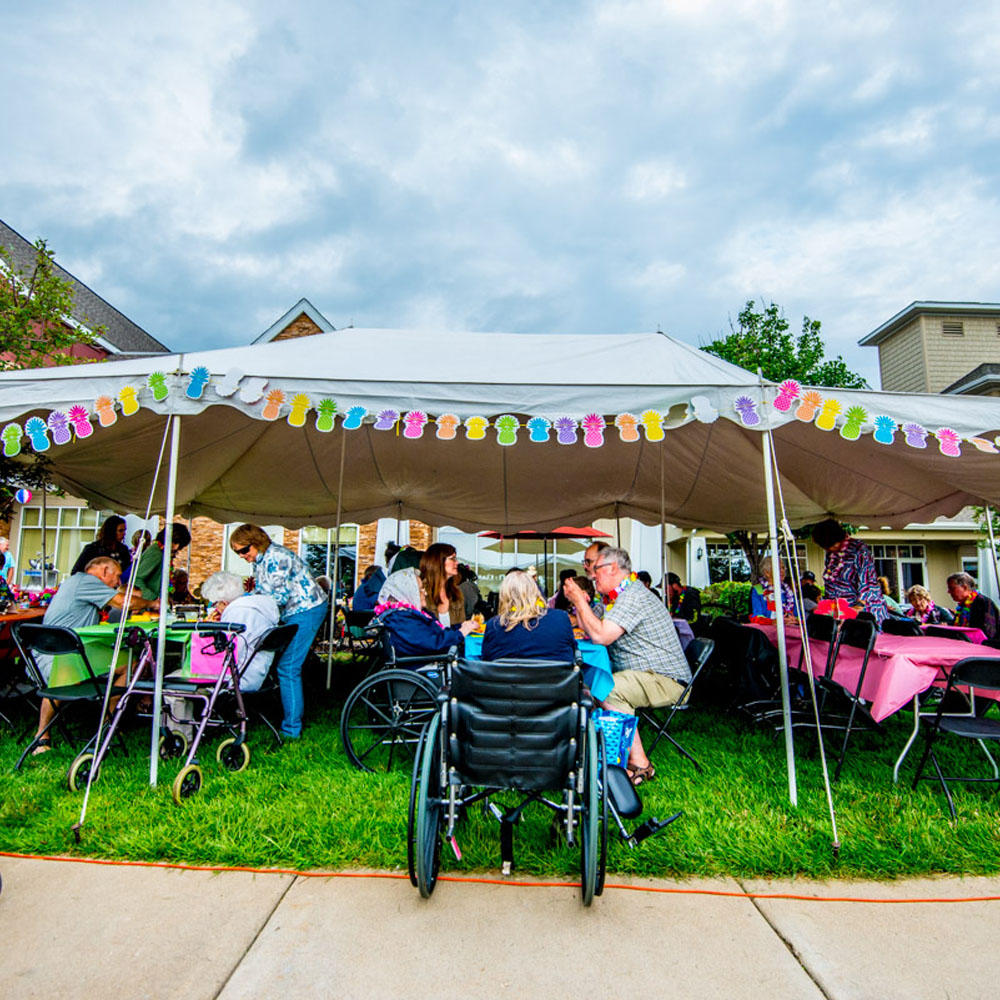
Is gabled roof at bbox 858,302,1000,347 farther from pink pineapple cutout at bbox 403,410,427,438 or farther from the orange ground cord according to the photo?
the orange ground cord

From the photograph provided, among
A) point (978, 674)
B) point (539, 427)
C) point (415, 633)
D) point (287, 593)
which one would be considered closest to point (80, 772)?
point (287, 593)

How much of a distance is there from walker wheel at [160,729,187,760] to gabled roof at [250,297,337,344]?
14382 millimetres

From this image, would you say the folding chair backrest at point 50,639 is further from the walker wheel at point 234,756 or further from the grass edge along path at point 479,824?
the walker wheel at point 234,756

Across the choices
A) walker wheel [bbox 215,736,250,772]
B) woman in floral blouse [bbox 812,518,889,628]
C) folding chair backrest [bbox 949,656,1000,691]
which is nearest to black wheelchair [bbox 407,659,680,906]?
walker wheel [bbox 215,736,250,772]

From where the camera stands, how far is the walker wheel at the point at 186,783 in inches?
133

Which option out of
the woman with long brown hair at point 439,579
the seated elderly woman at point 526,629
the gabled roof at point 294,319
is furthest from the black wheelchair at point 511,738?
the gabled roof at point 294,319

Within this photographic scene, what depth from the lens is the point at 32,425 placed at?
3.94 metres

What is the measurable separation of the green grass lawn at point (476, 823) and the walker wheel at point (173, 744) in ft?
0.43

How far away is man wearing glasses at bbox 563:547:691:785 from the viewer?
3.82 m

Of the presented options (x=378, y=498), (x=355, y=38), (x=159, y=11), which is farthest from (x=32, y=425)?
(x=378, y=498)

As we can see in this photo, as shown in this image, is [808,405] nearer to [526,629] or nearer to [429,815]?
[526,629]

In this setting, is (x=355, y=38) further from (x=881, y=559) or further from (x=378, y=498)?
(x=881, y=559)

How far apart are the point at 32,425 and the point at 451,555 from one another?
115 inches

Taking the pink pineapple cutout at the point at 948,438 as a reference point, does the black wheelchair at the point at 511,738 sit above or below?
below
